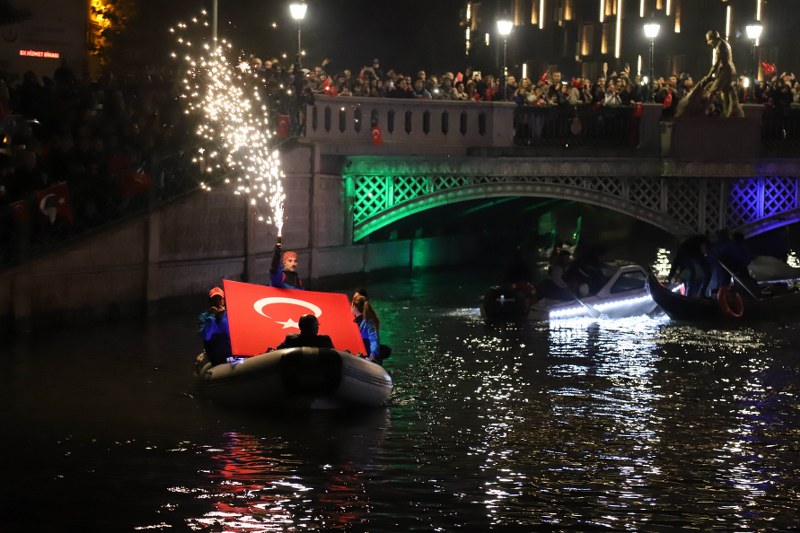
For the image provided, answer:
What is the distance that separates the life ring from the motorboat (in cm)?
1293

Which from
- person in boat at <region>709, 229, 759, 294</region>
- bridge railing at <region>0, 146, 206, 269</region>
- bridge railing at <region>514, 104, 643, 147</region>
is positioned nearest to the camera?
bridge railing at <region>0, 146, 206, 269</region>

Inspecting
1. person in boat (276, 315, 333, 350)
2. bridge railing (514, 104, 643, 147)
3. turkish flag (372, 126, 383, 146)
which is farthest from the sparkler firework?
person in boat (276, 315, 333, 350)

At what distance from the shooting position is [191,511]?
16766mm

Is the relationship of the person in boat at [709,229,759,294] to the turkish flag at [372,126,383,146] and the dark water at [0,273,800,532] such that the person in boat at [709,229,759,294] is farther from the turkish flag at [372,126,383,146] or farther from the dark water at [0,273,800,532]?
the turkish flag at [372,126,383,146]

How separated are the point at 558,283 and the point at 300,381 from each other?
43.6 ft

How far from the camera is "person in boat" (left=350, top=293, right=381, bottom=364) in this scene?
76.9 feet

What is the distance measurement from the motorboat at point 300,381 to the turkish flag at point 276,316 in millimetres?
403

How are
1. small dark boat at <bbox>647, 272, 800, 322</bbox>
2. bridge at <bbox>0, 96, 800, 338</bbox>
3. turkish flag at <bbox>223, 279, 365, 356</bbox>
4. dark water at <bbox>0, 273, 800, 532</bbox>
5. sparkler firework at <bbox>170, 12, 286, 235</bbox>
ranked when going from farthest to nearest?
bridge at <bbox>0, 96, 800, 338</bbox> → sparkler firework at <bbox>170, 12, 286, 235</bbox> → small dark boat at <bbox>647, 272, 800, 322</bbox> → turkish flag at <bbox>223, 279, 365, 356</bbox> → dark water at <bbox>0, 273, 800, 532</bbox>

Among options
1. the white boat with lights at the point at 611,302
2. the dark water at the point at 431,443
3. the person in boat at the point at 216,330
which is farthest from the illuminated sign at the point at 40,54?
the person in boat at the point at 216,330

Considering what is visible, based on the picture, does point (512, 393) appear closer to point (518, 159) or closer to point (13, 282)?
point (13, 282)

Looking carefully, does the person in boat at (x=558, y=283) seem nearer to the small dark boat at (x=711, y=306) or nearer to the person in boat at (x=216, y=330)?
the small dark boat at (x=711, y=306)

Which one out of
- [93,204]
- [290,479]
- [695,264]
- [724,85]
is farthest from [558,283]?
[290,479]

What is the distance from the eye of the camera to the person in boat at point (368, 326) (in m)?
23.5

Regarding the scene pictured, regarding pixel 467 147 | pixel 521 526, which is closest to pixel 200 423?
pixel 521 526
